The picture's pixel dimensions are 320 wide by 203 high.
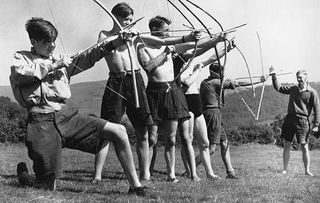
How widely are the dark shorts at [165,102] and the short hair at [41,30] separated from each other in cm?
194

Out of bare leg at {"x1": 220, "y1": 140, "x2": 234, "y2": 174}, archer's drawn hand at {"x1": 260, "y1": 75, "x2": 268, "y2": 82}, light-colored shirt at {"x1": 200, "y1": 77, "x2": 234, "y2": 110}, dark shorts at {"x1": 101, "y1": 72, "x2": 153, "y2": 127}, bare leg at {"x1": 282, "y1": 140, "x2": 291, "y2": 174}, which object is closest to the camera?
dark shorts at {"x1": 101, "y1": 72, "x2": 153, "y2": 127}

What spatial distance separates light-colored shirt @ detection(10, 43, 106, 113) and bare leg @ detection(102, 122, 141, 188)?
626 mm

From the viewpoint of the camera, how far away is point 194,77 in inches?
288

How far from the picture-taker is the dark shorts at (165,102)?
6680 mm

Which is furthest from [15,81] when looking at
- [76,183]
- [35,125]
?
[76,183]

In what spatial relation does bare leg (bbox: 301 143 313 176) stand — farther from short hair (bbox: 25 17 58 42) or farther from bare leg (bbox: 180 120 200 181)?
short hair (bbox: 25 17 58 42)

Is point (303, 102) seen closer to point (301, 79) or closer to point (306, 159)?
point (301, 79)

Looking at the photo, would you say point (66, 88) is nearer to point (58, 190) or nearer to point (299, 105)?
point (58, 190)

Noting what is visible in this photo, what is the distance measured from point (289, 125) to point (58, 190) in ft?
19.0

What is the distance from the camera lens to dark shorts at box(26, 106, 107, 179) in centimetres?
509

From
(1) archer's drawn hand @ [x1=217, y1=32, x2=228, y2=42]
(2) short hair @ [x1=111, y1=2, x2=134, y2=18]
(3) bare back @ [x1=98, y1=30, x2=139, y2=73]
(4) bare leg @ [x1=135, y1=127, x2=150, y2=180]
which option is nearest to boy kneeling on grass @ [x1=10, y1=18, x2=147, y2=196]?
(3) bare back @ [x1=98, y1=30, x2=139, y2=73]

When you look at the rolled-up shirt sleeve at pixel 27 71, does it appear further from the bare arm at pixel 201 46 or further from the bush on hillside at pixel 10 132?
the bush on hillside at pixel 10 132

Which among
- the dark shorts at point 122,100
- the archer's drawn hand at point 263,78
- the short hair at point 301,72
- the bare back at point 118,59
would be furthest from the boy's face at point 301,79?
the bare back at point 118,59

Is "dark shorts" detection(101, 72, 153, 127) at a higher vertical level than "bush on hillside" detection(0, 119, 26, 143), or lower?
higher
